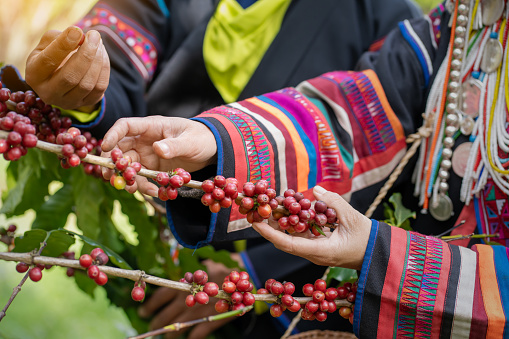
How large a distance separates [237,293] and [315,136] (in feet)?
1.26

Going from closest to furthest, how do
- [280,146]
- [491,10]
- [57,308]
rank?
[280,146], [491,10], [57,308]

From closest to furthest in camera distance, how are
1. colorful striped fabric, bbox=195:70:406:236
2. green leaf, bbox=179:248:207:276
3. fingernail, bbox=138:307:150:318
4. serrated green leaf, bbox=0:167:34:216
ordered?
colorful striped fabric, bbox=195:70:406:236 → serrated green leaf, bbox=0:167:34:216 → green leaf, bbox=179:248:207:276 → fingernail, bbox=138:307:150:318

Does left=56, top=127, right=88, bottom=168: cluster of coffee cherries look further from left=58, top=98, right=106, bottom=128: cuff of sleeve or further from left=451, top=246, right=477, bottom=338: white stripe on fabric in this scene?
left=451, top=246, right=477, bottom=338: white stripe on fabric

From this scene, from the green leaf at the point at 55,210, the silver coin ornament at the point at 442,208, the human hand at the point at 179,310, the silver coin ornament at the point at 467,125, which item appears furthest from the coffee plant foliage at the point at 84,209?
the silver coin ornament at the point at 467,125

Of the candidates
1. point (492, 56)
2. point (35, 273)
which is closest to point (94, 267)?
point (35, 273)

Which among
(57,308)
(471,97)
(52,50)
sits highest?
(52,50)

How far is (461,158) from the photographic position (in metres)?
0.93

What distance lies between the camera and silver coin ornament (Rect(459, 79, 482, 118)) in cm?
93

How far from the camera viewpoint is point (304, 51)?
121cm

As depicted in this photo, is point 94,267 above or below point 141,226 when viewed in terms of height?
above

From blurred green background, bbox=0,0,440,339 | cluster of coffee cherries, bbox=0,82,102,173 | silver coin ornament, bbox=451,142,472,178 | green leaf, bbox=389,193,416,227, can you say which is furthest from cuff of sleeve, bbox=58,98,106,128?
blurred green background, bbox=0,0,440,339

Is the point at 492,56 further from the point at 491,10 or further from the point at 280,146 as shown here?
the point at 280,146

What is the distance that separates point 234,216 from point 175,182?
193 mm

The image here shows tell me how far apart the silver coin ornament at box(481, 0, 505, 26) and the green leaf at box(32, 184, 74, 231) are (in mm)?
943
